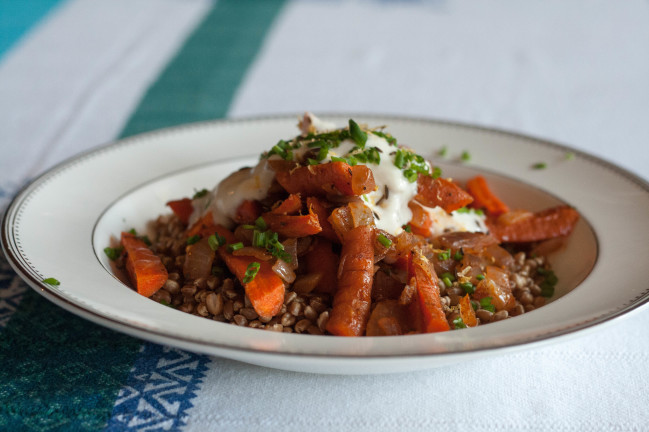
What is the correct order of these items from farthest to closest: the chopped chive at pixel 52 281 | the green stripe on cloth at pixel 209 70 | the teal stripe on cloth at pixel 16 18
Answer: the teal stripe on cloth at pixel 16 18 < the green stripe on cloth at pixel 209 70 < the chopped chive at pixel 52 281

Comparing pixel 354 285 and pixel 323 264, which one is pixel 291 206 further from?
pixel 354 285

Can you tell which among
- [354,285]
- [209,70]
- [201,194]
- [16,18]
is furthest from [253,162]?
[16,18]

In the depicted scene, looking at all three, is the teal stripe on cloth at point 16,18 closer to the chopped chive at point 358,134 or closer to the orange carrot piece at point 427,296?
the chopped chive at point 358,134

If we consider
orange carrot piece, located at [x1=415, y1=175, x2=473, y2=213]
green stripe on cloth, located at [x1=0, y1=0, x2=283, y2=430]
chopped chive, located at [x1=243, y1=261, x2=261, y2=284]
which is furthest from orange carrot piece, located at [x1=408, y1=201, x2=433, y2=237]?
green stripe on cloth, located at [x1=0, y1=0, x2=283, y2=430]

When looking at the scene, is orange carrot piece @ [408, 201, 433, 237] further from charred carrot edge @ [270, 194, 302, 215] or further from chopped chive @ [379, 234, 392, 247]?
charred carrot edge @ [270, 194, 302, 215]

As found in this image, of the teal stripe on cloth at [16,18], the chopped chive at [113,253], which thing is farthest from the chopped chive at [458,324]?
the teal stripe on cloth at [16,18]

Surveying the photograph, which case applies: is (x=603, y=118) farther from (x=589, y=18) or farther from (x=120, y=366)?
(x=120, y=366)

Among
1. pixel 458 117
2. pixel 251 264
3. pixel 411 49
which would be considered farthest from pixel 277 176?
pixel 411 49
